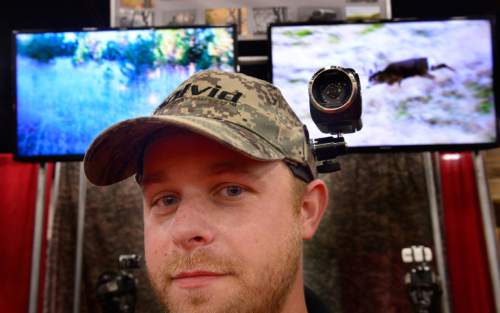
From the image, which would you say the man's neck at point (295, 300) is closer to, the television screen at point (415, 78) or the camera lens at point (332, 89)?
the camera lens at point (332, 89)

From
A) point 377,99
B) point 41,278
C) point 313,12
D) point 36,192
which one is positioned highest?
point 313,12

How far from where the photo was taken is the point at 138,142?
3.86 ft

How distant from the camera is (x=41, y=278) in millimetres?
2330

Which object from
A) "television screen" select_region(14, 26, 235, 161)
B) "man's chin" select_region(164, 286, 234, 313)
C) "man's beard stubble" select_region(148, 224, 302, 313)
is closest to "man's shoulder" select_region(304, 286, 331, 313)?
"man's beard stubble" select_region(148, 224, 302, 313)

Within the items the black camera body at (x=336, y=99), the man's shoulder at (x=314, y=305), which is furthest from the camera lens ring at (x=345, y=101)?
the man's shoulder at (x=314, y=305)

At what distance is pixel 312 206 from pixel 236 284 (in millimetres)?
314

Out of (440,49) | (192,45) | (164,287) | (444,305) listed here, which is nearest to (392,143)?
(440,49)

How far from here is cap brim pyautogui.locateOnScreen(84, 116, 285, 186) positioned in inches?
39.6

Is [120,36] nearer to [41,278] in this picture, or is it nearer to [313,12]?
[313,12]

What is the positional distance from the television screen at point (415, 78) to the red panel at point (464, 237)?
0.59ft

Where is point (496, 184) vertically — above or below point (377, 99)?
below

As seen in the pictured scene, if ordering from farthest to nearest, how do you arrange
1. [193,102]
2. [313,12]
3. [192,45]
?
[313,12] < [192,45] < [193,102]

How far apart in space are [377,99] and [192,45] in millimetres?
846

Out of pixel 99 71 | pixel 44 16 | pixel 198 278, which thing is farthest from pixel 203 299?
pixel 44 16
